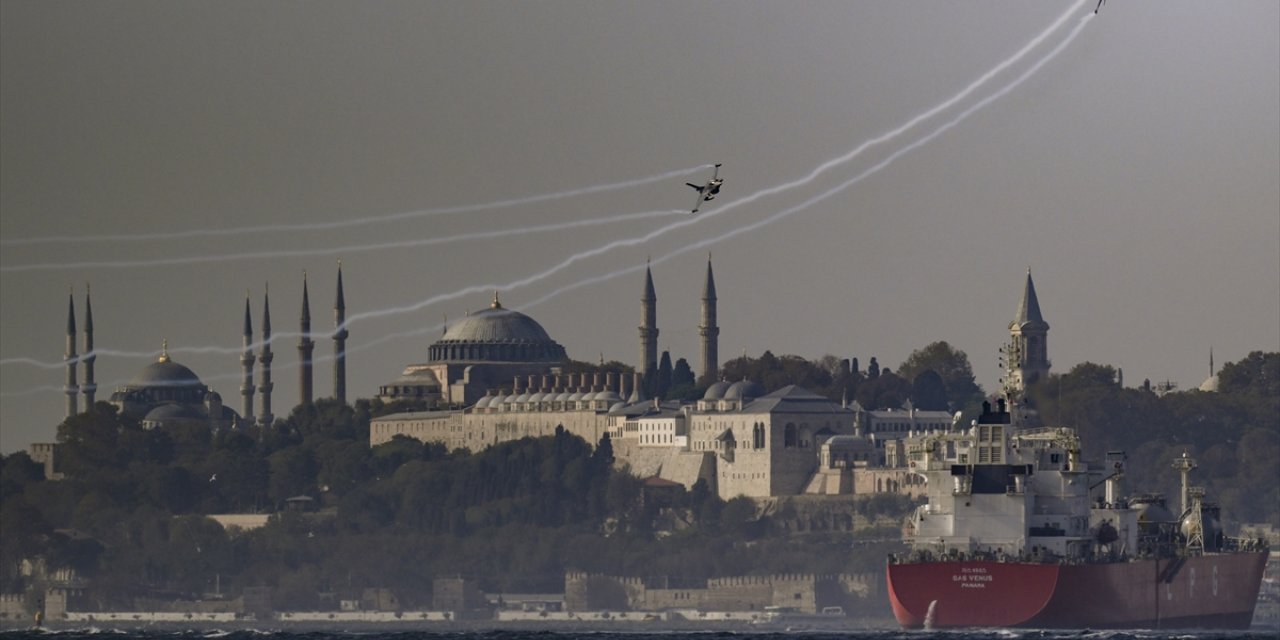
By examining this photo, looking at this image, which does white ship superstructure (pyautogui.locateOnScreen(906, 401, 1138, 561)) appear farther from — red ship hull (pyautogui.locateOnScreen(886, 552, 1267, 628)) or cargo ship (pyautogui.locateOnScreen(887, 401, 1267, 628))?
red ship hull (pyautogui.locateOnScreen(886, 552, 1267, 628))

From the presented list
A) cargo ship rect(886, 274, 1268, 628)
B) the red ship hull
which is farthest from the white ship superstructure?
the red ship hull

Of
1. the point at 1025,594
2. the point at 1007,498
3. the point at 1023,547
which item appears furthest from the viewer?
the point at 1007,498

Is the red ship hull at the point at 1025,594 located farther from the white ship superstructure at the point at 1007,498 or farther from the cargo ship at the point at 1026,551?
the white ship superstructure at the point at 1007,498

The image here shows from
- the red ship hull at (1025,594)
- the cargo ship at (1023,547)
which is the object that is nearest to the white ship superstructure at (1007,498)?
the cargo ship at (1023,547)

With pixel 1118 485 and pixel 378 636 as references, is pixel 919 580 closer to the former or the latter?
pixel 1118 485

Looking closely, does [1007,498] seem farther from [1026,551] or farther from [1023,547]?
[1026,551]

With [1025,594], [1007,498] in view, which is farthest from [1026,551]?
[1025,594]

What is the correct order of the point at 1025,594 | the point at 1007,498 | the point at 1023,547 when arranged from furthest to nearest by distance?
the point at 1007,498 < the point at 1023,547 < the point at 1025,594

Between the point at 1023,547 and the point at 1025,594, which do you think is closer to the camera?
the point at 1025,594

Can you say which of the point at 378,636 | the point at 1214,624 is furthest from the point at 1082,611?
the point at 378,636
